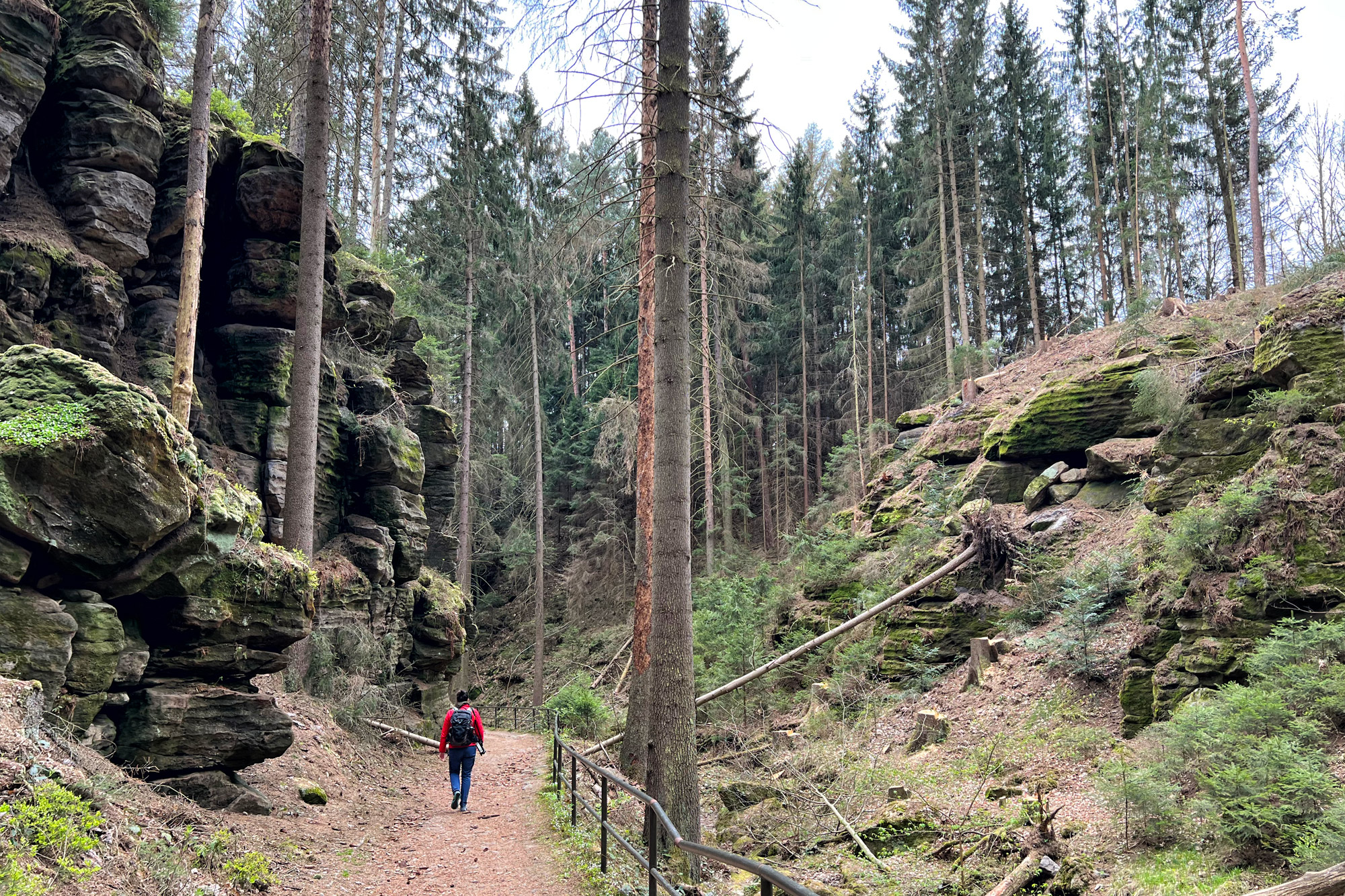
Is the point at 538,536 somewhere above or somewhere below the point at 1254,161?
below

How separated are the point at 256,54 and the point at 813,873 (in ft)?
68.5

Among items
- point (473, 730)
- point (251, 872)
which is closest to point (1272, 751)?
point (251, 872)

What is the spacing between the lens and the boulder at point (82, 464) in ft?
18.5

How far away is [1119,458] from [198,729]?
1470cm

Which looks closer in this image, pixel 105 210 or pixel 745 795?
pixel 745 795

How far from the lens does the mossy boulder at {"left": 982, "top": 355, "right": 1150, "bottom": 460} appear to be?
14.0 m

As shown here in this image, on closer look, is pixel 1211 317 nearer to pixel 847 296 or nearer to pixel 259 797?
pixel 847 296

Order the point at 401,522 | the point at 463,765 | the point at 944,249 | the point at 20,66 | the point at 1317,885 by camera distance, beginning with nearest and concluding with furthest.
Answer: the point at 1317,885 < the point at 20,66 < the point at 463,765 < the point at 401,522 < the point at 944,249

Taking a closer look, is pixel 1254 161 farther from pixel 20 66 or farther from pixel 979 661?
pixel 20 66

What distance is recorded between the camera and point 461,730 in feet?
34.2

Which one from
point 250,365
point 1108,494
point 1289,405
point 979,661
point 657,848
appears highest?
point 250,365

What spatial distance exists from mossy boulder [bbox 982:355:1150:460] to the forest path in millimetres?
11935

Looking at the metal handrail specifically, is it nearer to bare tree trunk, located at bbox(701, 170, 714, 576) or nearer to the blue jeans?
the blue jeans

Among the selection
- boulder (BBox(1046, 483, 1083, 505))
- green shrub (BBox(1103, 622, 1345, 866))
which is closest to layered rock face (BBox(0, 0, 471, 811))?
green shrub (BBox(1103, 622, 1345, 866))
